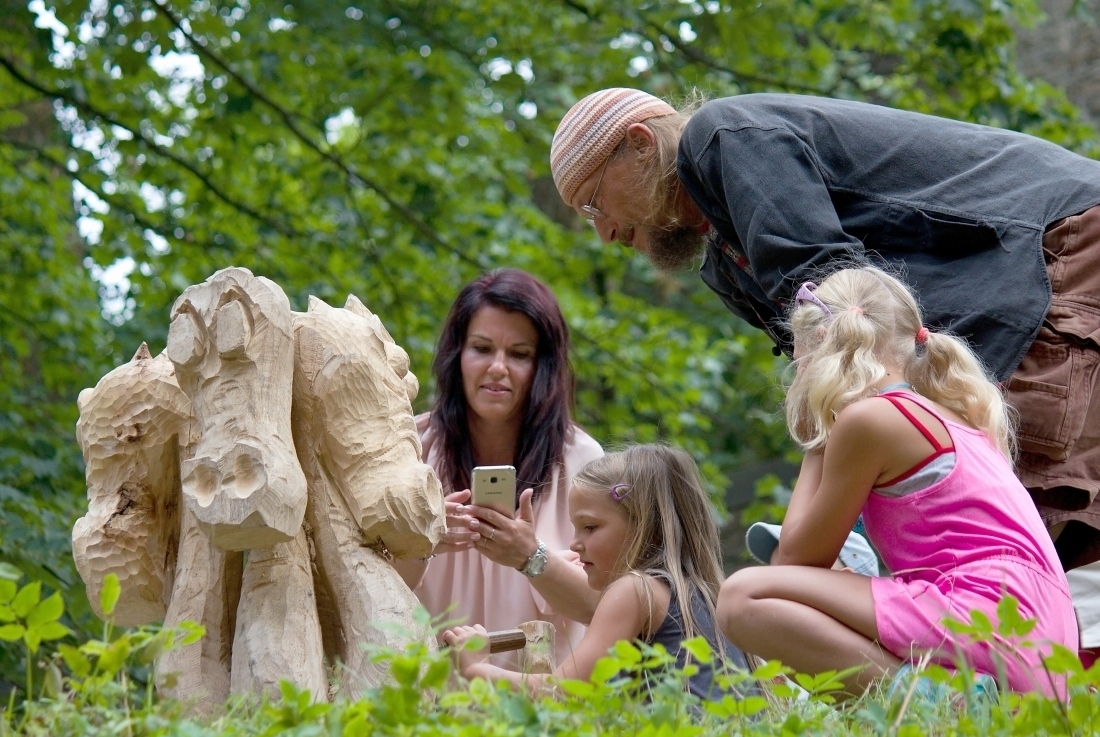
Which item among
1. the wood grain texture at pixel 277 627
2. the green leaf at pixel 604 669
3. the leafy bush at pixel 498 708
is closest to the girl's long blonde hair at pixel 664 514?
the wood grain texture at pixel 277 627

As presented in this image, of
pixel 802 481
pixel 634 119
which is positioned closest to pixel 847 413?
pixel 802 481

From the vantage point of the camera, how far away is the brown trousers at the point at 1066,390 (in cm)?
240

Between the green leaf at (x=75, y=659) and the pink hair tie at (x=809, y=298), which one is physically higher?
the pink hair tie at (x=809, y=298)

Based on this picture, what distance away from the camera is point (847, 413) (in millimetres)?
2223

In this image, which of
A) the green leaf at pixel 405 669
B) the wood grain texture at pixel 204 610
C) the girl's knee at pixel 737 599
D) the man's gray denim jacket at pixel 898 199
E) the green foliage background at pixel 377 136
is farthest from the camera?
the green foliage background at pixel 377 136

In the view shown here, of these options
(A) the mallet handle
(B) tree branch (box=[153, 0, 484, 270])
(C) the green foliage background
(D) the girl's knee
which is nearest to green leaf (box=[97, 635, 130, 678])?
(A) the mallet handle

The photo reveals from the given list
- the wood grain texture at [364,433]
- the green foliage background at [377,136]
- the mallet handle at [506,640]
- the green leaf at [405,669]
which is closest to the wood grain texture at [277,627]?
the wood grain texture at [364,433]

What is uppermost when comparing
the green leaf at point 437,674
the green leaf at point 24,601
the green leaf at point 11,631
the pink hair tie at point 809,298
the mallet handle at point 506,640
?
the pink hair tie at point 809,298

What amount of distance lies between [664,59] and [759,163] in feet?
12.1

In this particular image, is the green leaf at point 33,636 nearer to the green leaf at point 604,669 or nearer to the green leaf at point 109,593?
the green leaf at point 109,593

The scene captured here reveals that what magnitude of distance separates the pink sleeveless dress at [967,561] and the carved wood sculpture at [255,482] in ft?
2.65

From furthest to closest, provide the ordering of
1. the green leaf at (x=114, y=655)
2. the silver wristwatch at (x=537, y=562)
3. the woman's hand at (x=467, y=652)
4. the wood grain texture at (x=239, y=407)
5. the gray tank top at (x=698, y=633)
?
the silver wristwatch at (x=537, y=562) → the gray tank top at (x=698, y=633) → the woman's hand at (x=467, y=652) → the wood grain texture at (x=239, y=407) → the green leaf at (x=114, y=655)

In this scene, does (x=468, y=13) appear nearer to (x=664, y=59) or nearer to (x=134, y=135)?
(x=664, y=59)

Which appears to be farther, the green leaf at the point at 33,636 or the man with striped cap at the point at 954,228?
the man with striped cap at the point at 954,228
